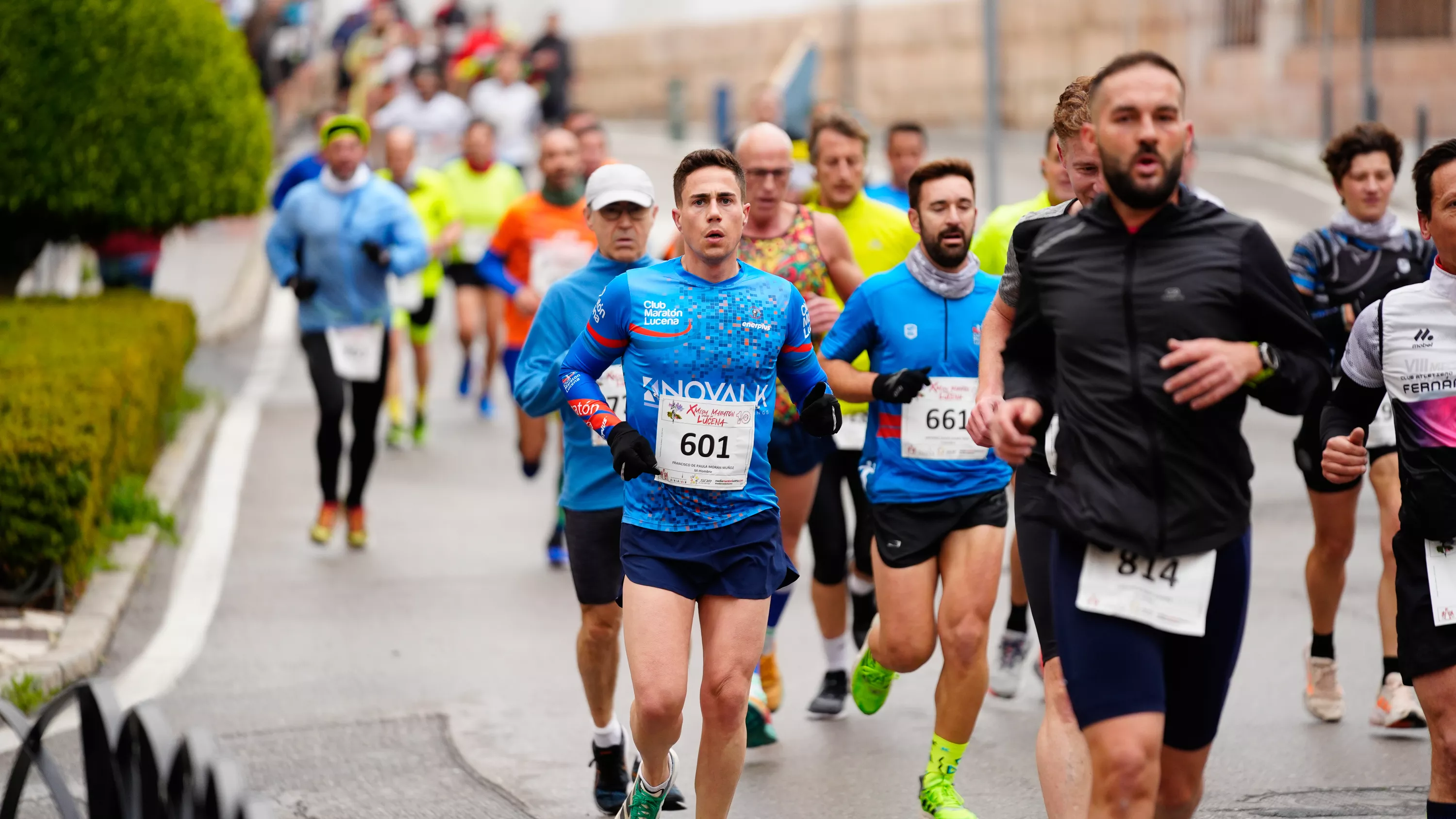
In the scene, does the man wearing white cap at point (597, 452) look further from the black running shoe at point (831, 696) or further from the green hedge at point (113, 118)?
the green hedge at point (113, 118)

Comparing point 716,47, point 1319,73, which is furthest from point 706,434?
point 716,47

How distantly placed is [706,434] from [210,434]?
30.5ft

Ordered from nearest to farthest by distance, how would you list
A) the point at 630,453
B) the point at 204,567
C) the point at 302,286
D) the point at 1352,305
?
the point at 630,453, the point at 1352,305, the point at 204,567, the point at 302,286

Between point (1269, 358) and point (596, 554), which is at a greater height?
point (1269, 358)

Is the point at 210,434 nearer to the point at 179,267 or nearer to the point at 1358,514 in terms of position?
the point at 1358,514

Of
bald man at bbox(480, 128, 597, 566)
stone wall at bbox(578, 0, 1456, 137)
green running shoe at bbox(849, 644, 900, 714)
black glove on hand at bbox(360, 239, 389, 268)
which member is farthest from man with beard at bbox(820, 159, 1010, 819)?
stone wall at bbox(578, 0, 1456, 137)

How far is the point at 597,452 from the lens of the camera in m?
6.54

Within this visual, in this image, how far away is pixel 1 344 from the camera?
35.8 ft

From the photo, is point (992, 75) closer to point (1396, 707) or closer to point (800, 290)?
point (800, 290)

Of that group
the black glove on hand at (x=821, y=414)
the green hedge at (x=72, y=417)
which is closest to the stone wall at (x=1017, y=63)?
the green hedge at (x=72, y=417)

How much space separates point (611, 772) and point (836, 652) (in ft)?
4.90

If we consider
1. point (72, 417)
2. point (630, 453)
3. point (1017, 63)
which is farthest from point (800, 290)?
point (1017, 63)

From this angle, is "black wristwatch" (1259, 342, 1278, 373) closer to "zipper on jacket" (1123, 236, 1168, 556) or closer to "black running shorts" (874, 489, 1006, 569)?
"zipper on jacket" (1123, 236, 1168, 556)

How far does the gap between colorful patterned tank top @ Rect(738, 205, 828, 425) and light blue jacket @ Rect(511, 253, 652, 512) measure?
636 millimetres
